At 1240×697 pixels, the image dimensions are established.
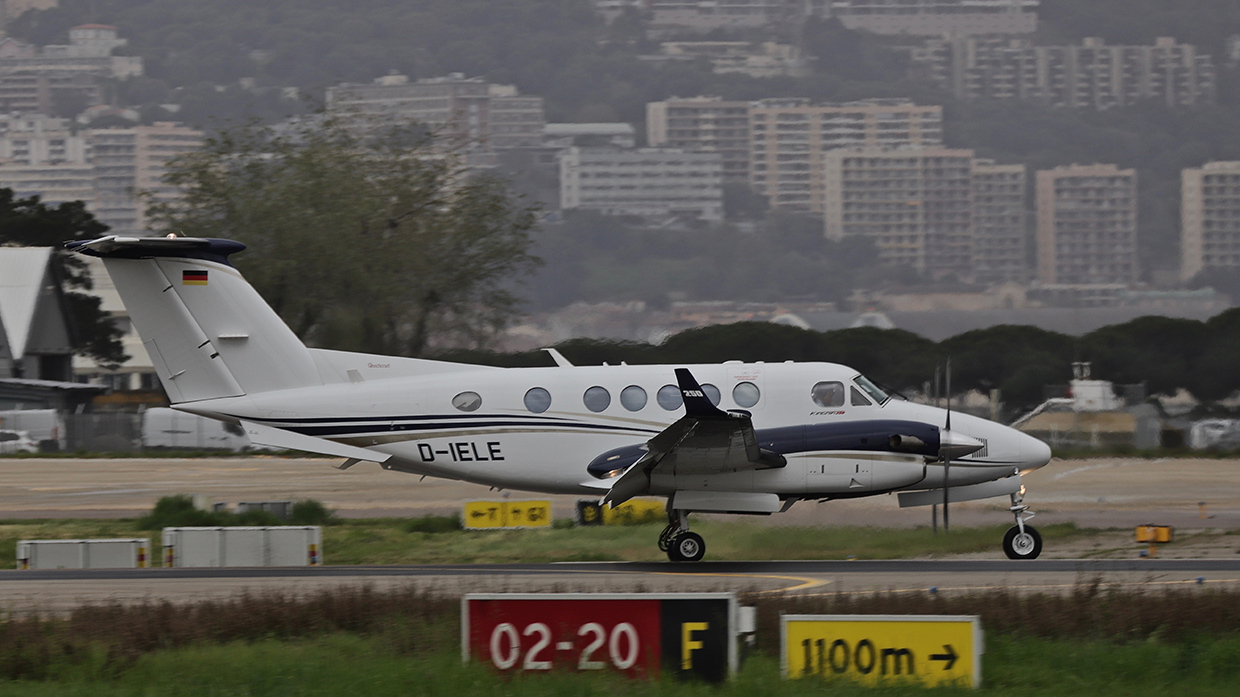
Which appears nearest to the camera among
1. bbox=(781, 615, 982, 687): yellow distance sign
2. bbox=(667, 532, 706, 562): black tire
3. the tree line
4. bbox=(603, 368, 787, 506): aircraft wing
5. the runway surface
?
bbox=(781, 615, 982, 687): yellow distance sign

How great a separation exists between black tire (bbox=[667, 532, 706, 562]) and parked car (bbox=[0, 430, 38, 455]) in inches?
1436

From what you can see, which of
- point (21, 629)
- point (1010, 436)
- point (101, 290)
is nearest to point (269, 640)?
point (21, 629)

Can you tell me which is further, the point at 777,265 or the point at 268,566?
the point at 777,265

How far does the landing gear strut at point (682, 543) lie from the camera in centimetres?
1873

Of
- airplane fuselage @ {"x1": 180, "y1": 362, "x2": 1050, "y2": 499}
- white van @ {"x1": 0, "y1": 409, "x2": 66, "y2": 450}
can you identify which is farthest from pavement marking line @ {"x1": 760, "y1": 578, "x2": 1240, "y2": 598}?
white van @ {"x1": 0, "y1": 409, "x2": 66, "y2": 450}

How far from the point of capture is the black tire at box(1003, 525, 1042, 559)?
18547mm

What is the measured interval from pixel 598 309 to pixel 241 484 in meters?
87.5

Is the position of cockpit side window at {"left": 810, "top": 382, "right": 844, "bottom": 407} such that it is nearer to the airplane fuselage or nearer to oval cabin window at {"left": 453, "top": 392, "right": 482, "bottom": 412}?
the airplane fuselage

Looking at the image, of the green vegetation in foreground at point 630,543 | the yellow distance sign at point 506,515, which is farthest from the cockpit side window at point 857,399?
the yellow distance sign at point 506,515

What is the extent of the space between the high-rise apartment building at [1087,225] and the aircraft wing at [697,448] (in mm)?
137812

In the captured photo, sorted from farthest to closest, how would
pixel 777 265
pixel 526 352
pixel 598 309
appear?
pixel 777 265, pixel 598 309, pixel 526 352

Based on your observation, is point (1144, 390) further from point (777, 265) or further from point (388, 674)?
point (777, 265)

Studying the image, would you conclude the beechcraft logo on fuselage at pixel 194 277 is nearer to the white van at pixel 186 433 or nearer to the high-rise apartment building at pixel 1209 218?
the white van at pixel 186 433

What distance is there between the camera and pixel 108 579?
59.8 ft
